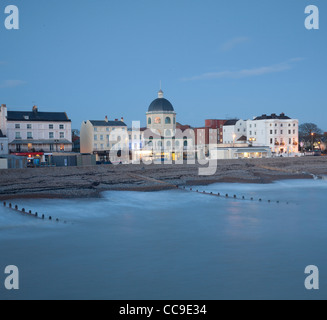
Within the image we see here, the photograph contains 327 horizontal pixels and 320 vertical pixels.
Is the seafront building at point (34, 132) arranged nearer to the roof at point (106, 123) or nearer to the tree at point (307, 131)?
the roof at point (106, 123)

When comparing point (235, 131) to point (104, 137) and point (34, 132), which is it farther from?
point (34, 132)

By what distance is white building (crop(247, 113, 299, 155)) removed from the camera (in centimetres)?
8212

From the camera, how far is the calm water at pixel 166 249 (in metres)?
13.2

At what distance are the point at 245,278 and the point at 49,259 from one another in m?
8.04

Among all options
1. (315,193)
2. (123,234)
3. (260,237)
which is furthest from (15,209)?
(315,193)

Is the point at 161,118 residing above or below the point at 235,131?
above

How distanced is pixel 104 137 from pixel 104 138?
0.64 feet

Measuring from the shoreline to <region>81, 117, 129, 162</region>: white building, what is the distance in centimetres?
2165

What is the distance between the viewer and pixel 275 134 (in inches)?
3248

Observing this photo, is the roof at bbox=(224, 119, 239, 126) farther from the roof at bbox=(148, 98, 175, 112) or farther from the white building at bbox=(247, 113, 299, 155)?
the roof at bbox=(148, 98, 175, 112)

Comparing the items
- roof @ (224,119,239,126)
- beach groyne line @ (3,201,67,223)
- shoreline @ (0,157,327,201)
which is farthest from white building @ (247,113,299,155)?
beach groyne line @ (3,201,67,223)

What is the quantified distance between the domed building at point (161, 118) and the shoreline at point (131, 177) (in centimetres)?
1719

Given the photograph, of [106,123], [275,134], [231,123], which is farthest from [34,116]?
[275,134]

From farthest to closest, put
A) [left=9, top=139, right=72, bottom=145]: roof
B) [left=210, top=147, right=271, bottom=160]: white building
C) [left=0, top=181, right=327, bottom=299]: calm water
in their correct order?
[left=210, top=147, right=271, bottom=160]: white building → [left=9, top=139, right=72, bottom=145]: roof → [left=0, top=181, right=327, bottom=299]: calm water
